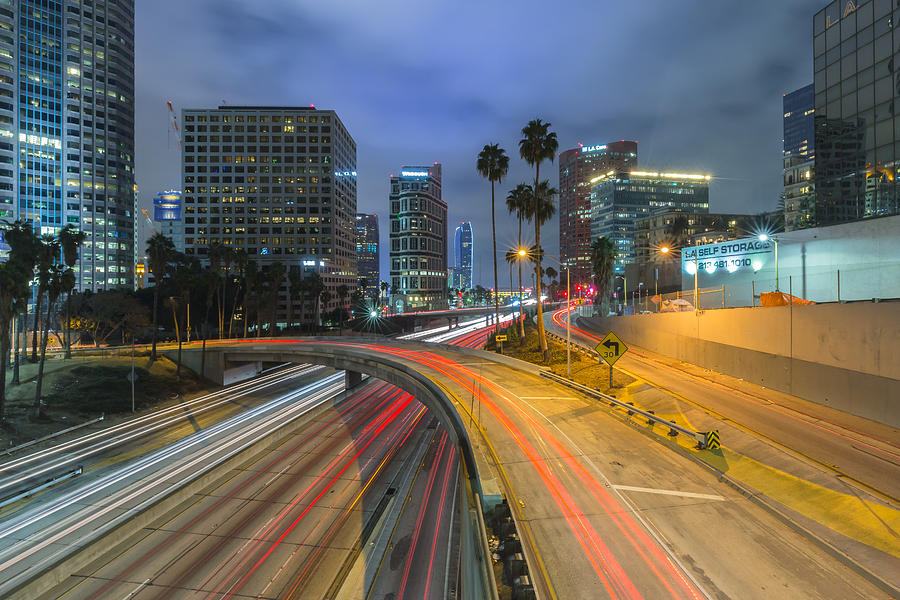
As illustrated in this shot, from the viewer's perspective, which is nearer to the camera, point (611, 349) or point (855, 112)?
point (611, 349)

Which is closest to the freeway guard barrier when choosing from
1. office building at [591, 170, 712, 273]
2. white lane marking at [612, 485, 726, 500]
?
white lane marking at [612, 485, 726, 500]

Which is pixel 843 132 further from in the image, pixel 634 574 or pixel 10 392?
pixel 10 392

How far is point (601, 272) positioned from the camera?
7719 centimetres

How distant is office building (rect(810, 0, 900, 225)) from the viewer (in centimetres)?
3003

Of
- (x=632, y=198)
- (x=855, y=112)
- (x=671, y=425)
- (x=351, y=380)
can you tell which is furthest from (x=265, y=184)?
(x=632, y=198)

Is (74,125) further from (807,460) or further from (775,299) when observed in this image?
(807,460)

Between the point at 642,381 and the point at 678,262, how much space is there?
6104 centimetres

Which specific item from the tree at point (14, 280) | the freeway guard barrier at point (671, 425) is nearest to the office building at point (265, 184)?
the tree at point (14, 280)

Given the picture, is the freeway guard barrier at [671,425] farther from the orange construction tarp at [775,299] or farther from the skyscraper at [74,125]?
the skyscraper at [74,125]

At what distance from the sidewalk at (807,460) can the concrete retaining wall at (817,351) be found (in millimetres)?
830

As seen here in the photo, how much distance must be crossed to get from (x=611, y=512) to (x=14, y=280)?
53361mm

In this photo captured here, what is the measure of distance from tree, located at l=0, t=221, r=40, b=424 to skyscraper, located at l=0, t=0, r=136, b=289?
108 m

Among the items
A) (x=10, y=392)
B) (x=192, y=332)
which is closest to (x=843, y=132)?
(x=10, y=392)

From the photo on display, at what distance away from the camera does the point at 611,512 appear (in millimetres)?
11227
